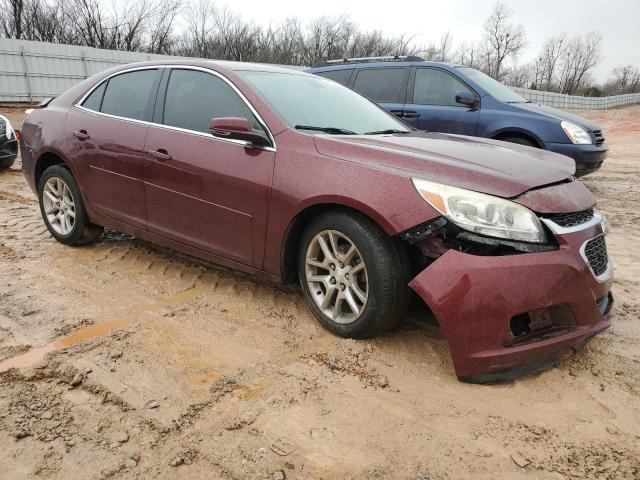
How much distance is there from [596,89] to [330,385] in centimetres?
6359

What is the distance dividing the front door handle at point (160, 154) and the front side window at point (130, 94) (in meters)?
0.36

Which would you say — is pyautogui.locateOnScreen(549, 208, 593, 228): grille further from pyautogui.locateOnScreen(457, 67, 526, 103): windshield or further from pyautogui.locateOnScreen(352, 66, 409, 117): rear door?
pyautogui.locateOnScreen(352, 66, 409, 117): rear door

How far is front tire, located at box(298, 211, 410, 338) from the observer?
8.66ft

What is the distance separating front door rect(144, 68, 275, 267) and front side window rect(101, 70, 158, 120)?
0.61ft

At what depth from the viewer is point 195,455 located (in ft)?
6.55

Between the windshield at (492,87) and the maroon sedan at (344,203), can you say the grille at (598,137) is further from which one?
the maroon sedan at (344,203)

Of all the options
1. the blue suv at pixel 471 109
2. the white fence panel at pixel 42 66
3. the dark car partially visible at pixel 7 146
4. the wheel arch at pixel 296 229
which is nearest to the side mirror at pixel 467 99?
the blue suv at pixel 471 109

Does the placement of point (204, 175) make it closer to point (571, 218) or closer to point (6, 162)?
point (571, 218)

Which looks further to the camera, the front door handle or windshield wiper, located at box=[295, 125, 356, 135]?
the front door handle

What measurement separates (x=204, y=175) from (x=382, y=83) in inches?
194

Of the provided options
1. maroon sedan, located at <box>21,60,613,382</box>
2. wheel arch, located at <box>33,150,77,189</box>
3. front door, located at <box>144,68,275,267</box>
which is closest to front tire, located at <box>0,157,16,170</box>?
wheel arch, located at <box>33,150,77,189</box>

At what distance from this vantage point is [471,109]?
22.5ft

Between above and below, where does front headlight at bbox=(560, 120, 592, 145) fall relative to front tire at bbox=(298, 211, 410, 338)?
above

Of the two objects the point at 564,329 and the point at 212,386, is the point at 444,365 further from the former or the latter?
the point at 212,386
